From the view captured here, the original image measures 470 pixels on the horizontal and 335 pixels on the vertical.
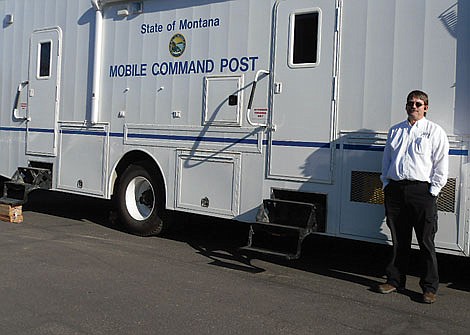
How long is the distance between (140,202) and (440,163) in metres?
4.71

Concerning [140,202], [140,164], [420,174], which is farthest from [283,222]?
[140,202]

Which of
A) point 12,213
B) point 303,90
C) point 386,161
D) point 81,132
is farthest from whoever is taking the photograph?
point 12,213

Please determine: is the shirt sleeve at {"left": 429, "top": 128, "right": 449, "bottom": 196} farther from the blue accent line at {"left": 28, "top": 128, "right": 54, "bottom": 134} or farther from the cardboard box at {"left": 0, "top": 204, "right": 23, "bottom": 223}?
the cardboard box at {"left": 0, "top": 204, "right": 23, "bottom": 223}

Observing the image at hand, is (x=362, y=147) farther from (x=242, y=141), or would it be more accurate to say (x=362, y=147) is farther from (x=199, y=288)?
(x=199, y=288)

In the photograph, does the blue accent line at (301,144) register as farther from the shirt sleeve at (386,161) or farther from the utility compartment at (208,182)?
the shirt sleeve at (386,161)

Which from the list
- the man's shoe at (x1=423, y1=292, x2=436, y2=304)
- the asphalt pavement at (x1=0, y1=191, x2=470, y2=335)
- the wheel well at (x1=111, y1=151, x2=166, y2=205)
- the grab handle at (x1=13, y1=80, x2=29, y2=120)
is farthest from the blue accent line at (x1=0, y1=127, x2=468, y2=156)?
the man's shoe at (x1=423, y1=292, x2=436, y2=304)

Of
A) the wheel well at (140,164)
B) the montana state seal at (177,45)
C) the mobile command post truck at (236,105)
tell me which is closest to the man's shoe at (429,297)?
the mobile command post truck at (236,105)

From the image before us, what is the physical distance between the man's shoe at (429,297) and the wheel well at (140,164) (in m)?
3.89

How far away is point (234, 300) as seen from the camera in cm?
595

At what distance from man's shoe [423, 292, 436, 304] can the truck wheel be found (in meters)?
3.96

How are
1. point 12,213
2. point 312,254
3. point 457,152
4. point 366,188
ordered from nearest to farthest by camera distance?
point 457,152 < point 366,188 < point 312,254 < point 12,213

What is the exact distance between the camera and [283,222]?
7254 millimetres

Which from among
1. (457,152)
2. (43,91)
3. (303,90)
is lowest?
(457,152)

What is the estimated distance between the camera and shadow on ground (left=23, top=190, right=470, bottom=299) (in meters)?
7.09
